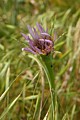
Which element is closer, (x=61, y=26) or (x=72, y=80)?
(x=72, y=80)

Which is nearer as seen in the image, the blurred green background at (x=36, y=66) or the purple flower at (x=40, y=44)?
the purple flower at (x=40, y=44)

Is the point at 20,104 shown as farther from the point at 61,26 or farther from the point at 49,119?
the point at 61,26

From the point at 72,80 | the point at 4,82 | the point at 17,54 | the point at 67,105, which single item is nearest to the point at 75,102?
the point at 67,105

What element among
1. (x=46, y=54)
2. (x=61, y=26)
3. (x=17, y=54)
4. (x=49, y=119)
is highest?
(x=61, y=26)

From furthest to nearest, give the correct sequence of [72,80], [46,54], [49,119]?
[72,80] < [49,119] < [46,54]

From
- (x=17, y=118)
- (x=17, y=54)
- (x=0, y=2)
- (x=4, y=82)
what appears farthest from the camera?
(x=0, y=2)

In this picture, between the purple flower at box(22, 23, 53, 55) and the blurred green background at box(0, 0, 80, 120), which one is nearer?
the purple flower at box(22, 23, 53, 55)

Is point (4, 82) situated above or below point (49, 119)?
above

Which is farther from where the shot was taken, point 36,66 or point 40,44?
point 36,66
